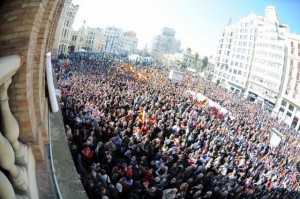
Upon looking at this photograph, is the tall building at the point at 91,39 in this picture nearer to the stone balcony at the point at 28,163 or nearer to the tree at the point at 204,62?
the tree at the point at 204,62

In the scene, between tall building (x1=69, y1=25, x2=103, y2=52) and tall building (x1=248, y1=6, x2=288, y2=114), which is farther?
tall building (x1=69, y1=25, x2=103, y2=52)

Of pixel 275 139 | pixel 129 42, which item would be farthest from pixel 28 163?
pixel 129 42

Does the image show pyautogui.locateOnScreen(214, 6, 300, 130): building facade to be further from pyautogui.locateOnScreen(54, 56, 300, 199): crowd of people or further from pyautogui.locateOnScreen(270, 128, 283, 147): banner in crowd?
pyautogui.locateOnScreen(54, 56, 300, 199): crowd of people

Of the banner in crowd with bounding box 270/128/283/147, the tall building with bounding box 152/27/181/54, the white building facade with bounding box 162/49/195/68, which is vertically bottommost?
the banner in crowd with bounding box 270/128/283/147

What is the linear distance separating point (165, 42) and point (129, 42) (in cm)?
3192

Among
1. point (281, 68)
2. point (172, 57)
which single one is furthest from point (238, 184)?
point (172, 57)

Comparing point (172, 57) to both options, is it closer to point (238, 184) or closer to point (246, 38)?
point (246, 38)

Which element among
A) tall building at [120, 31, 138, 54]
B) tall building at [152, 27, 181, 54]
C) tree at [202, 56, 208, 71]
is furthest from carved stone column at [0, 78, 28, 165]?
tall building at [152, 27, 181, 54]

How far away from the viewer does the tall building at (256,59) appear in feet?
190

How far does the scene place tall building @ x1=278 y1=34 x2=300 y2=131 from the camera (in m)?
49.3

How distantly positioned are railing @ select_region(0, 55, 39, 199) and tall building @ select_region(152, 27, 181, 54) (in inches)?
6518

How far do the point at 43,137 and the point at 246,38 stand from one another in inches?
3077

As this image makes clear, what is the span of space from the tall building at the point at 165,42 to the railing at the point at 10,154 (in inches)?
6518

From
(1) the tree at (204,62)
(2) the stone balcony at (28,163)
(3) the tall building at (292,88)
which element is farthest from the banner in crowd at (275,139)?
(1) the tree at (204,62)
